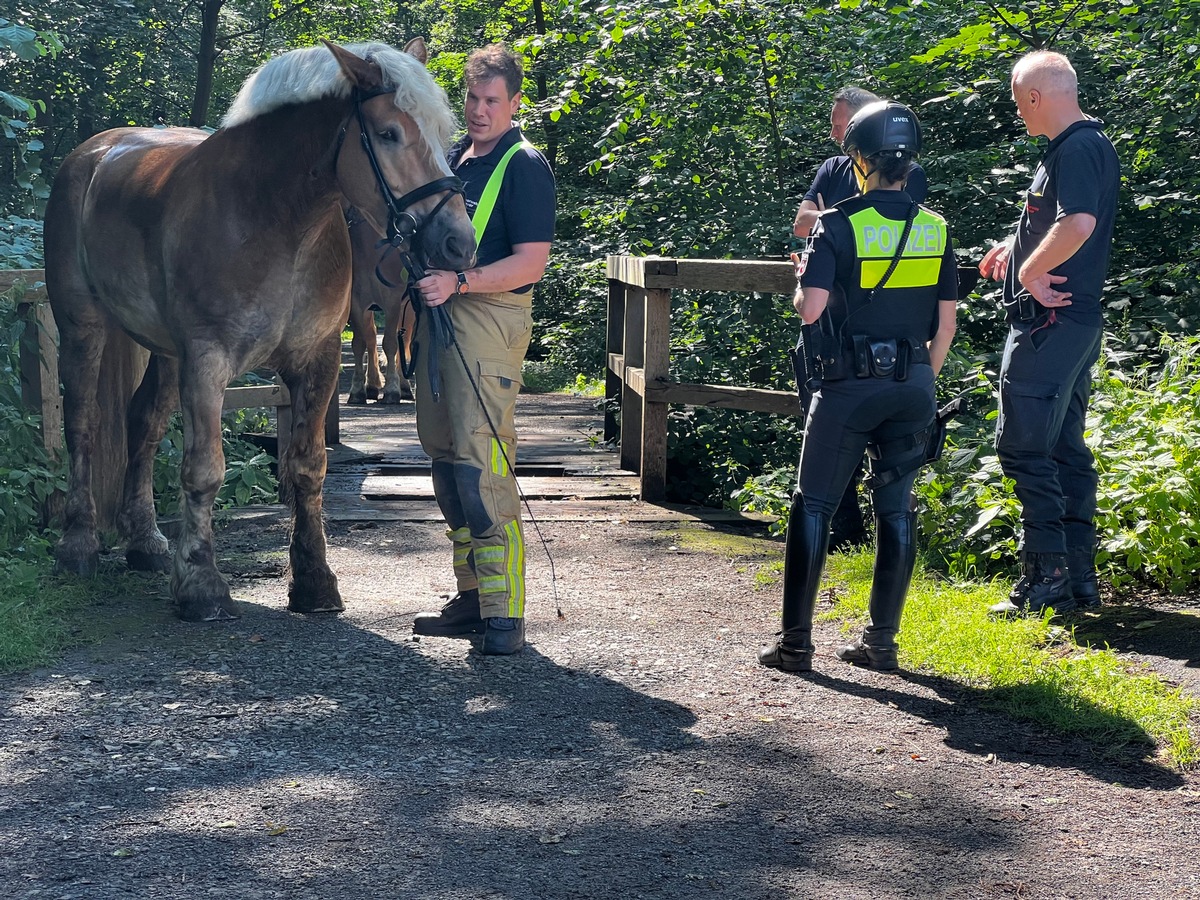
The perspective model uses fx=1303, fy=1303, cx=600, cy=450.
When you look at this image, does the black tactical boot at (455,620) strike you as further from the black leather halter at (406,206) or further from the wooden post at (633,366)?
the wooden post at (633,366)

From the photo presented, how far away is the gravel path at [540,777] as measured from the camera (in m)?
3.05

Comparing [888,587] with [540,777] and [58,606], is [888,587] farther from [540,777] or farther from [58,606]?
[58,606]

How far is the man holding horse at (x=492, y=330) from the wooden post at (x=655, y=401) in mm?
3135

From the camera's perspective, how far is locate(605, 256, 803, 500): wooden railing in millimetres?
7438

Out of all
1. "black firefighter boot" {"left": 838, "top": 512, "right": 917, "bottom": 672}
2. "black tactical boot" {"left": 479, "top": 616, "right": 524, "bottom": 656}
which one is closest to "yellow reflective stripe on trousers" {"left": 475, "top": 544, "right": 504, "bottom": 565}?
"black tactical boot" {"left": 479, "top": 616, "right": 524, "bottom": 656}

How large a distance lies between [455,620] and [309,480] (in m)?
0.97

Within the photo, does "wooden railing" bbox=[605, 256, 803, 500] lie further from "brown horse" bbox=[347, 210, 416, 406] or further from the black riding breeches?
"brown horse" bbox=[347, 210, 416, 406]

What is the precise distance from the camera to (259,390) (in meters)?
7.99

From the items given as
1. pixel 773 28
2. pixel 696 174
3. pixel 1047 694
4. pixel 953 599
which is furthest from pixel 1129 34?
pixel 1047 694

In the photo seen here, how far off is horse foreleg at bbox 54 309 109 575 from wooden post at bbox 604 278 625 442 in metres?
Result: 4.09

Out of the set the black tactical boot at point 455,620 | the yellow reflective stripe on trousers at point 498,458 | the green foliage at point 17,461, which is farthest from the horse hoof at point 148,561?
the yellow reflective stripe on trousers at point 498,458

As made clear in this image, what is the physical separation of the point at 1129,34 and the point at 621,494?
4389mm

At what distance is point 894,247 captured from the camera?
441cm

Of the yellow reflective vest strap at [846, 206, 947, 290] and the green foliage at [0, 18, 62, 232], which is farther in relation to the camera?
the green foliage at [0, 18, 62, 232]
